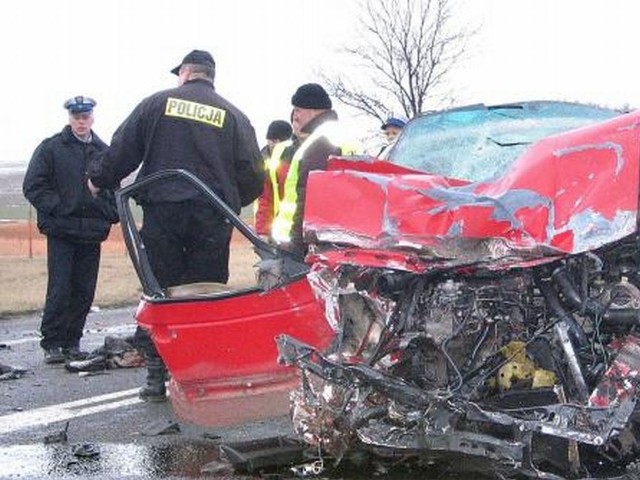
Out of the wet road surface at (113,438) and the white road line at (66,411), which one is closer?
the wet road surface at (113,438)

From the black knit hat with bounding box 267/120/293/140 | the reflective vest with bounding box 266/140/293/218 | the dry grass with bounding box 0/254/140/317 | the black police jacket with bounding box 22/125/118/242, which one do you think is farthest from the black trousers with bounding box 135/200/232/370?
the dry grass with bounding box 0/254/140/317

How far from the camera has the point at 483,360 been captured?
388 cm

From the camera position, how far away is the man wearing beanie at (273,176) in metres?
6.69

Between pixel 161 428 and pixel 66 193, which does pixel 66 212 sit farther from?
pixel 161 428

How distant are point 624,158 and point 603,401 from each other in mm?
897

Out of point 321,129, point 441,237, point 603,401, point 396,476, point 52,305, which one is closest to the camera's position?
point 603,401

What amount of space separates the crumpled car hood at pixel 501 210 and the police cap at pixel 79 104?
13.9ft

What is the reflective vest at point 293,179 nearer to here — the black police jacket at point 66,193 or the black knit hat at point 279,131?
the black police jacket at point 66,193

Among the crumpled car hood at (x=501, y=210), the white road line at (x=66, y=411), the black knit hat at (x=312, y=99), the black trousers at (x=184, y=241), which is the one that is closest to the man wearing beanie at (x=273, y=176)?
the black knit hat at (x=312, y=99)

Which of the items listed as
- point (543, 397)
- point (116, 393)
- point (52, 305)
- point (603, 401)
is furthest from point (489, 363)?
point (52, 305)

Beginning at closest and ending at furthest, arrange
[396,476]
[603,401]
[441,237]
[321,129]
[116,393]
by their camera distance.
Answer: [603,401]
[441,237]
[396,476]
[321,129]
[116,393]

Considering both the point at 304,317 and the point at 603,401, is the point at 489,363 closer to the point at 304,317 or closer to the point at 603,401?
the point at 603,401

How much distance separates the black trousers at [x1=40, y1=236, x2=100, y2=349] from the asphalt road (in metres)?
0.39

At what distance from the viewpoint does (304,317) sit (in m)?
4.42
